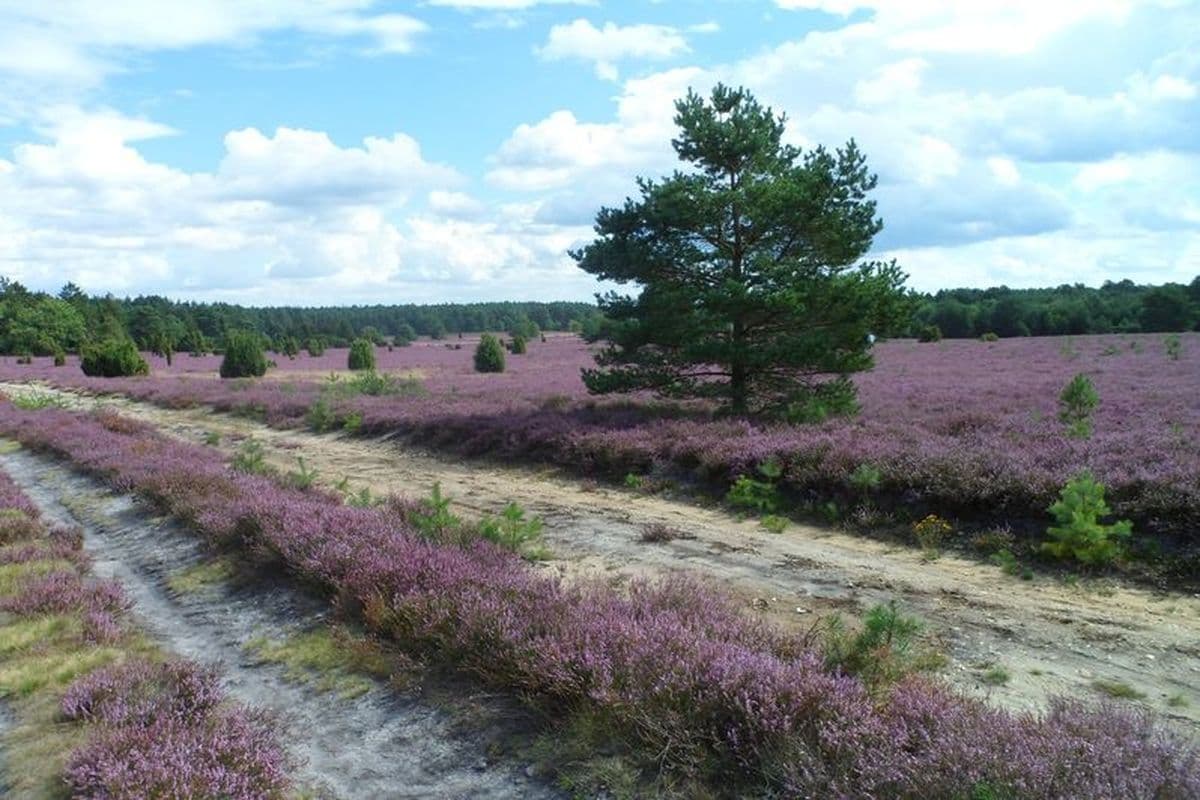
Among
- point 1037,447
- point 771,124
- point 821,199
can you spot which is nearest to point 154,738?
point 1037,447

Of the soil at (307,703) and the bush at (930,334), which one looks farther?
the bush at (930,334)

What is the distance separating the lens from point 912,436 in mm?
12383

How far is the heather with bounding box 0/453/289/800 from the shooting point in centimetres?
418

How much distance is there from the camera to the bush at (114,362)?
165 feet

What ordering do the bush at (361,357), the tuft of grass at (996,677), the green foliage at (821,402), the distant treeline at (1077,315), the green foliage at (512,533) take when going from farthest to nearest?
the distant treeline at (1077,315)
the bush at (361,357)
the green foliage at (821,402)
the green foliage at (512,533)
the tuft of grass at (996,677)

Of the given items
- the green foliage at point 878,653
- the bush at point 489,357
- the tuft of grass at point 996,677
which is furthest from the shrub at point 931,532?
the bush at point 489,357

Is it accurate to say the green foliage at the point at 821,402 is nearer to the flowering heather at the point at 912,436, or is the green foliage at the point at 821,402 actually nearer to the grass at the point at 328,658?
the flowering heather at the point at 912,436

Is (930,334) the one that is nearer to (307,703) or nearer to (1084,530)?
(1084,530)

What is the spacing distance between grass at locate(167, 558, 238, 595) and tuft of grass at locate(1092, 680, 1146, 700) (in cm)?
780

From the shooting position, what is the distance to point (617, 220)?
669 inches

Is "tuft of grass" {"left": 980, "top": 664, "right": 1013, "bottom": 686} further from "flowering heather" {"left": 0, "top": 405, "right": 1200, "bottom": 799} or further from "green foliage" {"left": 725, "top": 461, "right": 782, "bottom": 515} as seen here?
"green foliage" {"left": 725, "top": 461, "right": 782, "bottom": 515}

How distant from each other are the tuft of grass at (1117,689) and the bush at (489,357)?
132ft

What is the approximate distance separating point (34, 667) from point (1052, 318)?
78765mm

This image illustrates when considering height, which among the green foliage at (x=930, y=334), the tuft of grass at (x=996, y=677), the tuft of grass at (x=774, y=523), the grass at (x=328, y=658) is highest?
the green foliage at (x=930, y=334)
